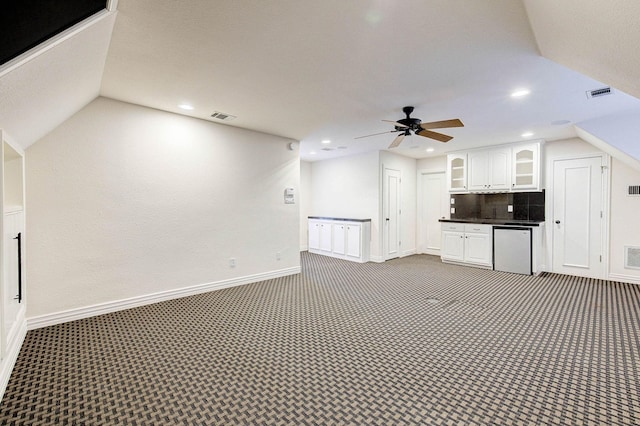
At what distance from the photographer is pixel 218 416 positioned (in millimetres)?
1759

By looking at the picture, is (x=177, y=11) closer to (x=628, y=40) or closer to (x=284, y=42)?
(x=284, y=42)

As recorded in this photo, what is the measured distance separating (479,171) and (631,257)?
9.06 ft

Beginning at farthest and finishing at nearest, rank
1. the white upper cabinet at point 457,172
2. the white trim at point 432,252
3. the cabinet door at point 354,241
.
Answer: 1. the white trim at point 432,252
2. the cabinet door at point 354,241
3. the white upper cabinet at point 457,172

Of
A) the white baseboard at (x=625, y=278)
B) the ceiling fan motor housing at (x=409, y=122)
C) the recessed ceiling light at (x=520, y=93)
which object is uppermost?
the recessed ceiling light at (x=520, y=93)

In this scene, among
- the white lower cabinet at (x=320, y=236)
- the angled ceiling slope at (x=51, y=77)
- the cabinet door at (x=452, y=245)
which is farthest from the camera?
the white lower cabinet at (x=320, y=236)

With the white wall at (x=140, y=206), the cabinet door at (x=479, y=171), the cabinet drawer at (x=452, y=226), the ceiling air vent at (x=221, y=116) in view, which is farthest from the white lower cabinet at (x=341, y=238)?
the ceiling air vent at (x=221, y=116)

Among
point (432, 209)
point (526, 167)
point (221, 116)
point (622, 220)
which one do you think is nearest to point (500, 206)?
point (526, 167)

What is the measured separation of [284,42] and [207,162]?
2528mm

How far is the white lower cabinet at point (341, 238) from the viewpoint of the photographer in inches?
258

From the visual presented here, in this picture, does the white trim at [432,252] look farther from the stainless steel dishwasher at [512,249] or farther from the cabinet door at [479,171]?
the cabinet door at [479,171]

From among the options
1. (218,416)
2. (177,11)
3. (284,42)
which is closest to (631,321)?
(218,416)

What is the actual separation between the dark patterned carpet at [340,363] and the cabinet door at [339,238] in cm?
288

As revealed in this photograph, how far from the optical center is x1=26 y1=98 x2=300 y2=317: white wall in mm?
3084

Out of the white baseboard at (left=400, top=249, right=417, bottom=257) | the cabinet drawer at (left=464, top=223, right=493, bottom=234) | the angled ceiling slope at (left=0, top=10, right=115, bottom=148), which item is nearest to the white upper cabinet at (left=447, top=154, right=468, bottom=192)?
the cabinet drawer at (left=464, top=223, right=493, bottom=234)
